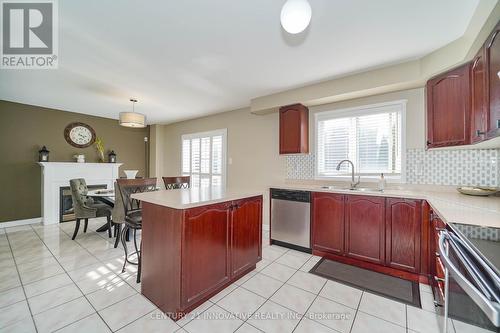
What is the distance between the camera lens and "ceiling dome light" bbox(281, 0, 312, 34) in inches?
47.0

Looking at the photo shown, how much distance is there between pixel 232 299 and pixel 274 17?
2504 mm

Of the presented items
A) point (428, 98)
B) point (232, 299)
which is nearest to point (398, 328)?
point (232, 299)

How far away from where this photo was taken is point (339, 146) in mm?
3295

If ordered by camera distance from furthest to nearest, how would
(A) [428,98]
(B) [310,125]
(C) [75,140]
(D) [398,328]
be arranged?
(C) [75,140], (B) [310,125], (A) [428,98], (D) [398,328]

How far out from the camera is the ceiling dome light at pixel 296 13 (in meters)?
1.19

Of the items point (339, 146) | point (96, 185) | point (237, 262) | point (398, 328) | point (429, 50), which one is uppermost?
point (429, 50)

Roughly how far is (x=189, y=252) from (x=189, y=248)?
34 millimetres

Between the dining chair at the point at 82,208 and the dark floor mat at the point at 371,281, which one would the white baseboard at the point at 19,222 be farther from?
the dark floor mat at the point at 371,281

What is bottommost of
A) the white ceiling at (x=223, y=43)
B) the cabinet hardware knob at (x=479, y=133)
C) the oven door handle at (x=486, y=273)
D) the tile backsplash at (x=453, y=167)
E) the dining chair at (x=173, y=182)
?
the oven door handle at (x=486, y=273)

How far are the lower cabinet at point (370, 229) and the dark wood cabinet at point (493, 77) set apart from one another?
3.29 feet

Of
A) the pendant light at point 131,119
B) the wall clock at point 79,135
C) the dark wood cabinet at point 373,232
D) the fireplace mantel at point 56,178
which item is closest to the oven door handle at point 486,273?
the dark wood cabinet at point 373,232

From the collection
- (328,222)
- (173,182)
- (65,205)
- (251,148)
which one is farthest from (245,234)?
(65,205)

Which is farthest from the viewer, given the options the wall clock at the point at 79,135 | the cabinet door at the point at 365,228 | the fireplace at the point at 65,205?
the wall clock at the point at 79,135

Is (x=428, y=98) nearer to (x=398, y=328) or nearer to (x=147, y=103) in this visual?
(x=398, y=328)
